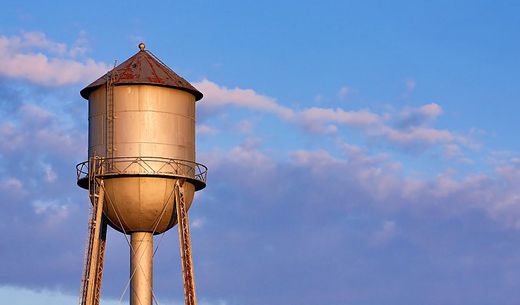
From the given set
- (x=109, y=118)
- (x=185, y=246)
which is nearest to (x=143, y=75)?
(x=109, y=118)

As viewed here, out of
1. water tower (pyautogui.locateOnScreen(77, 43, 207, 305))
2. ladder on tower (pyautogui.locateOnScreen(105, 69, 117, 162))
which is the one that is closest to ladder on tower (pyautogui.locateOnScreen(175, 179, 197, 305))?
water tower (pyautogui.locateOnScreen(77, 43, 207, 305))

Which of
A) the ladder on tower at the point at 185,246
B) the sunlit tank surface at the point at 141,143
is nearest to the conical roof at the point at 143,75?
the sunlit tank surface at the point at 141,143

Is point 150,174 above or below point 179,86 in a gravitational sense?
below

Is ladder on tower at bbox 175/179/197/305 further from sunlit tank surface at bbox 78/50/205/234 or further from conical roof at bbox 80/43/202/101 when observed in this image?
conical roof at bbox 80/43/202/101

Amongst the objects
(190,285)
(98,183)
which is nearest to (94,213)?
(98,183)

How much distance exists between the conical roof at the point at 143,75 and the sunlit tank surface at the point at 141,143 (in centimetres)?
5

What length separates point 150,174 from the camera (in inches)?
2665

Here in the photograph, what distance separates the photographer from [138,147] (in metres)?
A: 68.0

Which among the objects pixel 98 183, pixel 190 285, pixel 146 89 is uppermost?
pixel 146 89

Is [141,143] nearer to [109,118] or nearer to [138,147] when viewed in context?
[138,147]

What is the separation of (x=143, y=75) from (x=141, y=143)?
353 cm

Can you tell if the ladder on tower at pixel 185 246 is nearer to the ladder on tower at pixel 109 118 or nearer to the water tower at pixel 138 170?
the water tower at pixel 138 170

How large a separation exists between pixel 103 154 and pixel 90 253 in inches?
190

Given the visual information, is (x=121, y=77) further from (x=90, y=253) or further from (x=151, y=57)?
(x=90, y=253)
